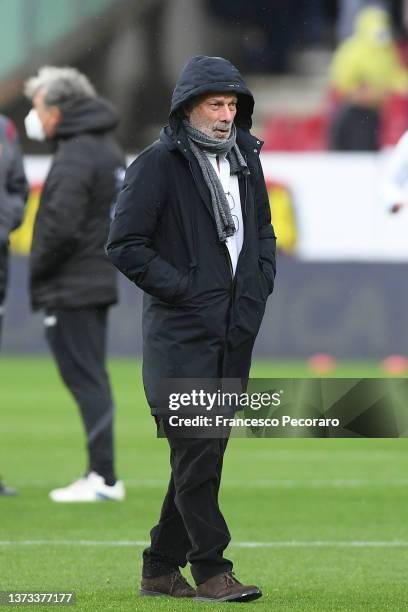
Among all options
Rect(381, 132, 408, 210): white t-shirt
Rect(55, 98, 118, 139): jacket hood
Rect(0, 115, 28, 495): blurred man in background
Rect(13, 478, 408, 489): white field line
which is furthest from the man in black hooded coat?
Rect(13, 478, 408, 489): white field line

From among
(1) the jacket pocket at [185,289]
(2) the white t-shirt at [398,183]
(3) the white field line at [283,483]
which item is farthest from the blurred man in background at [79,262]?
(1) the jacket pocket at [185,289]

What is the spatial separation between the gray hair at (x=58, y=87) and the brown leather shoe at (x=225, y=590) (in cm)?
429

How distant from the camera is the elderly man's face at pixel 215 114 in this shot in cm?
633

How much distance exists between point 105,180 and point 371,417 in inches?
165

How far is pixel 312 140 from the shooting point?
23922 mm

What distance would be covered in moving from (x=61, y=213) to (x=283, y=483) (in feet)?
7.60

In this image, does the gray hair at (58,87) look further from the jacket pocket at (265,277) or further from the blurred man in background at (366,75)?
the blurred man in background at (366,75)

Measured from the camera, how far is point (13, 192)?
1038cm

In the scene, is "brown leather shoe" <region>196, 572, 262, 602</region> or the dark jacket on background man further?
the dark jacket on background man

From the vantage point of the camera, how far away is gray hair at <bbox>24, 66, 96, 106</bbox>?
9977 millimetres

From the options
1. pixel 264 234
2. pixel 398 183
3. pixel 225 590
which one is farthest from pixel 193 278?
pixel 398 183

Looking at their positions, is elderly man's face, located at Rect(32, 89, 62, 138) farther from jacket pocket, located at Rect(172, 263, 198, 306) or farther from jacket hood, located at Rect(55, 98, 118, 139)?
jacket pocket, located at Rect(172, 263, 198, 306)

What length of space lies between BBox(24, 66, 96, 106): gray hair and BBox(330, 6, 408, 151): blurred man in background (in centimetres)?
1269
